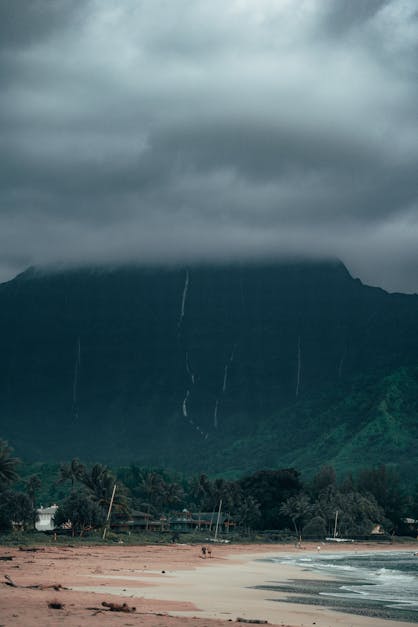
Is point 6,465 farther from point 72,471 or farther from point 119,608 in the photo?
point 119,608

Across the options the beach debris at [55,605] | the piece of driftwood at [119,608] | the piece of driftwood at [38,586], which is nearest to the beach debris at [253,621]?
the piece of driftwood at [119,608]

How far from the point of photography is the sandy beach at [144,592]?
88.0 ft

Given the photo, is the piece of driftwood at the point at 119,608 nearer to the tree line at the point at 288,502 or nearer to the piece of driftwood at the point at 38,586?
the piece of driftwood at the point at 38,586

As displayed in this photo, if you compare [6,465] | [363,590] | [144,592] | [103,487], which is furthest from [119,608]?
[103,487]

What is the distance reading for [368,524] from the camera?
5502 inches

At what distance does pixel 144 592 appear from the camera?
37.6 metres

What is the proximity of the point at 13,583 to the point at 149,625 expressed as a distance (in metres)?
11.1

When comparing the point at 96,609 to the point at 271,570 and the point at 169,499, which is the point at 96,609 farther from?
the point at 169,499

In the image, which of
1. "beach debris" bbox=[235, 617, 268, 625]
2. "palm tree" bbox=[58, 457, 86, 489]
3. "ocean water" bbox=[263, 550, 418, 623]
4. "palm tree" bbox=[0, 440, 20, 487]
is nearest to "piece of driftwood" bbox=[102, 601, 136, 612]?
"beach debris" bbox=[235, 617, 268, 625]

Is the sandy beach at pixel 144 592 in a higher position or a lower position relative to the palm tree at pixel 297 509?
higher

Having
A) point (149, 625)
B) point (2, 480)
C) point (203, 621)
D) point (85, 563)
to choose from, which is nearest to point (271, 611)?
point (203, 621)

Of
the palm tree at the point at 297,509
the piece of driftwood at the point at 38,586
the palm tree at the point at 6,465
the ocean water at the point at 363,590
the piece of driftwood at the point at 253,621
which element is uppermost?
the palm tree at the point at 6,465

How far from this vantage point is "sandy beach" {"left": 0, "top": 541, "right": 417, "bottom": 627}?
26.8 metres

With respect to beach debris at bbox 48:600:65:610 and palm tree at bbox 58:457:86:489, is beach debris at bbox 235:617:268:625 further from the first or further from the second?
palm tree at bbox 58:457:86:489
